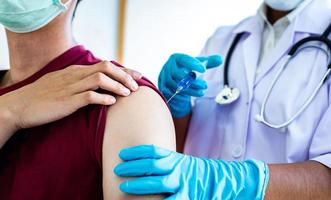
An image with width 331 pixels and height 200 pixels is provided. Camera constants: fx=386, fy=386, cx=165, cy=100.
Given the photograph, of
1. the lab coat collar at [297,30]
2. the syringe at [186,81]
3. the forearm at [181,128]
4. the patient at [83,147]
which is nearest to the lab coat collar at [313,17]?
the lab coat collar at [297,30]

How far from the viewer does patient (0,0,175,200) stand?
0.73 m

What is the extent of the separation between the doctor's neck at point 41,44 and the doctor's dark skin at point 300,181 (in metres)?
0.61

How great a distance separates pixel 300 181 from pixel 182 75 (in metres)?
0.46

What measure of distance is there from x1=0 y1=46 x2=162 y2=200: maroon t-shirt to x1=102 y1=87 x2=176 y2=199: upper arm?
24 mm

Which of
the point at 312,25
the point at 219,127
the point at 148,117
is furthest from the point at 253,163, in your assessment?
the point at 312,25

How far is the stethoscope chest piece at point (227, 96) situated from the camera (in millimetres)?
1305

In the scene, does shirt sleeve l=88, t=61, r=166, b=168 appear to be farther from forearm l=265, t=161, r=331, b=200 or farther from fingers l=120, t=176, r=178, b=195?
forearm l=265, t=161, r=331, b=200

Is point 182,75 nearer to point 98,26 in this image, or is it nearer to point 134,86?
point 134,86

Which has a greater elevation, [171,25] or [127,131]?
[127,131]

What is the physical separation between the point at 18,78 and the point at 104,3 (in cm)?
102

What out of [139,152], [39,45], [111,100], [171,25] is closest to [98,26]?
[171,25]

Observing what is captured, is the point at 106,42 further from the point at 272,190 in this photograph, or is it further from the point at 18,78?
the point at 272,190

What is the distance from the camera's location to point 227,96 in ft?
4.33

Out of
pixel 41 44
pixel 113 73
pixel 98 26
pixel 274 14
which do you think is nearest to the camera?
pixel 113 73
